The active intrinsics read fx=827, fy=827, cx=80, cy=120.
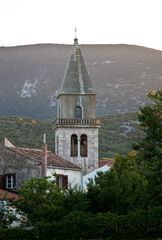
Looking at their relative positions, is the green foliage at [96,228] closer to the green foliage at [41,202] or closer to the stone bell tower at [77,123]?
the green foliage at [41,202]

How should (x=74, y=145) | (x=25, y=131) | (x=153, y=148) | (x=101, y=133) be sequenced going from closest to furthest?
1. (x=153, y=148)
2. (x=74, y=145)
3. (x=25, y=131)
4. (x=101, y=133)

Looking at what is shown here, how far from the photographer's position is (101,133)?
14400cm

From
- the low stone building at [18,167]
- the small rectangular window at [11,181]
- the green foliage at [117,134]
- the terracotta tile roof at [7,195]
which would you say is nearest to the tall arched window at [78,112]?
the low stone building at [18,167]

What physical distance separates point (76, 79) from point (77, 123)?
4792 mm

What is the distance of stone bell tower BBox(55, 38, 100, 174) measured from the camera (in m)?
83.6

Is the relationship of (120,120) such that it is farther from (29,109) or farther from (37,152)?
(37,152)

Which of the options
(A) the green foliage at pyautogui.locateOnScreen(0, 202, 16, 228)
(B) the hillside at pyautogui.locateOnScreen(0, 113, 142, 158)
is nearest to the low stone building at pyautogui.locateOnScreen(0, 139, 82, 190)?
(A) the green foliage at pyautogui.locateOnScreen(0, 202, 16, 228)

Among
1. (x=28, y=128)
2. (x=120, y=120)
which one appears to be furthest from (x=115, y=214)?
(x=120, y=120)

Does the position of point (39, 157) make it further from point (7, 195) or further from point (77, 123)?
→ point (77, 123)

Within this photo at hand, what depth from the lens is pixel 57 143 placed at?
84500mm

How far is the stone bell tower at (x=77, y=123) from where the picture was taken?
83625mm

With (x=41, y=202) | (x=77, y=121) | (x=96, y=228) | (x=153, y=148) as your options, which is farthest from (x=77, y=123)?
(x=96, y=228)

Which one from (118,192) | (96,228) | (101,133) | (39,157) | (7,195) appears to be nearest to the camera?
(96,228)

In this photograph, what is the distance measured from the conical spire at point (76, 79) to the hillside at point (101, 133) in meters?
33.0
